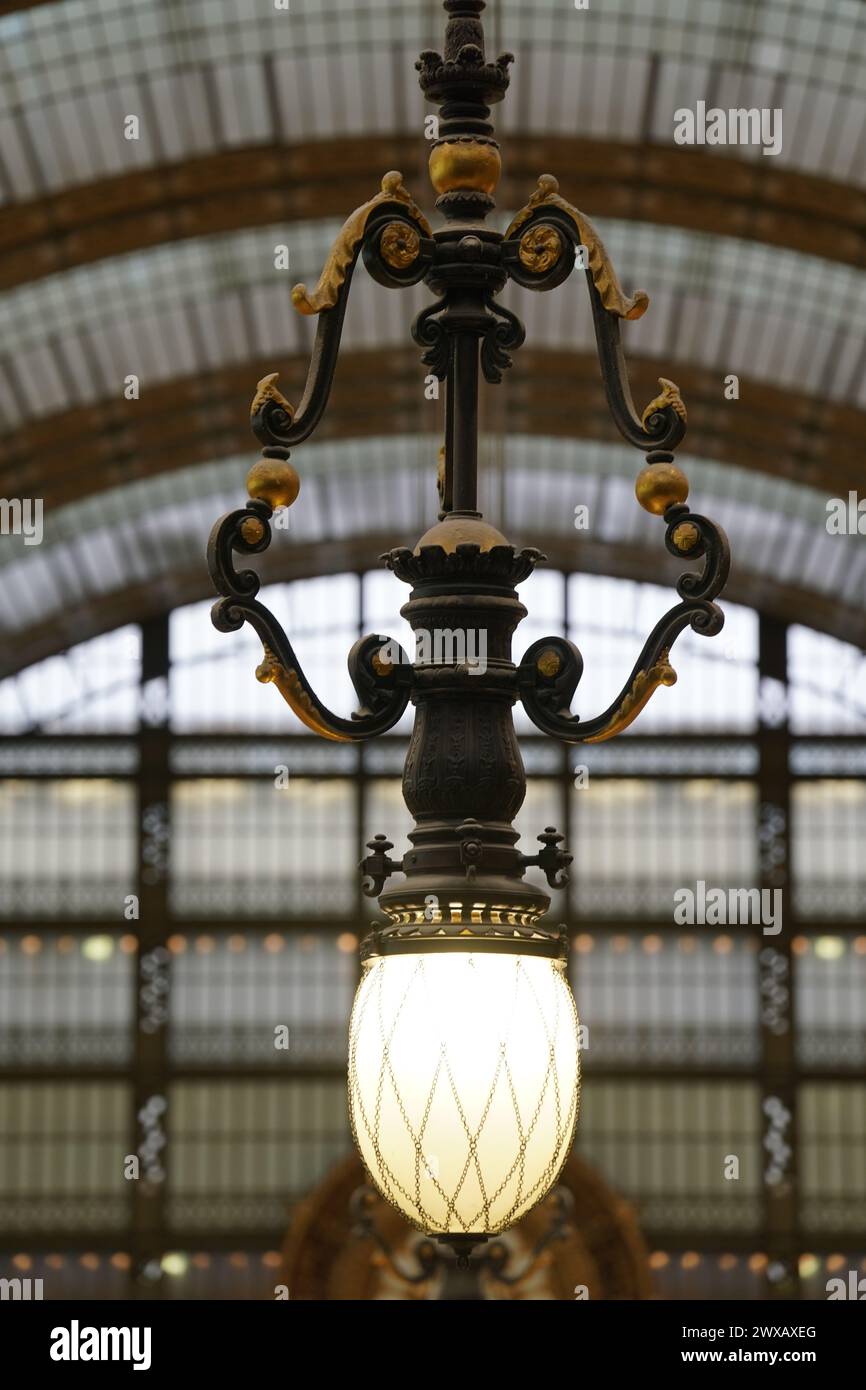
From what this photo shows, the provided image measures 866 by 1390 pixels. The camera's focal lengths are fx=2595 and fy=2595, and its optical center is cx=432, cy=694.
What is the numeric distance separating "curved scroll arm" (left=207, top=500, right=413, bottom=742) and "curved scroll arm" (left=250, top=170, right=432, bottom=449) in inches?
6.3

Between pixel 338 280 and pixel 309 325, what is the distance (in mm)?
27879

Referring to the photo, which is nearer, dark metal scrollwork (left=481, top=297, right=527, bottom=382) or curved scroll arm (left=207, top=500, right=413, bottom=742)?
curved scroll arm (left=207, top=500, right=413, bottom=742)

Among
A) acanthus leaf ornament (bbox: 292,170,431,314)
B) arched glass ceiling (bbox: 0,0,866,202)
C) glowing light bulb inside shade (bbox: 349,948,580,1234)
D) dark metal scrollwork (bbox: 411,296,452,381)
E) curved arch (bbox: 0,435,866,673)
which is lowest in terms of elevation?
glowing light bulb inside shade (bbox: 349,948,580,1234)

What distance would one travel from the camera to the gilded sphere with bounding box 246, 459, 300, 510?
14.4 feet

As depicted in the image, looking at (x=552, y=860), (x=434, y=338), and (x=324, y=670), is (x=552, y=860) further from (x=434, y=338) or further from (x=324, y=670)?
(x=324, y=670)

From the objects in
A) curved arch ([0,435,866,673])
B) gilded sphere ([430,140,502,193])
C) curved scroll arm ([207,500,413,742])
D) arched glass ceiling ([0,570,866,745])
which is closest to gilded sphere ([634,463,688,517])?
curved scroll arm ([207,500,413,742])

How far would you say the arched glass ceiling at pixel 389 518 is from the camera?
36.8 meters

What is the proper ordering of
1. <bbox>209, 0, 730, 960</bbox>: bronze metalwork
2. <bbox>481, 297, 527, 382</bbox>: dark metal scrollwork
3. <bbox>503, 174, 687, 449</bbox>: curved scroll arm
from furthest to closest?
<bbox>481, 297, 527, 382</bbox>: dark metal scrollwork
<bbox>503, 174, 687, 449</bbox>: curved scroll arm
<bbox>209, 0, 730, 960</bbox>: bronze metalwork

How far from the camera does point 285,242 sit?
30.0 meters

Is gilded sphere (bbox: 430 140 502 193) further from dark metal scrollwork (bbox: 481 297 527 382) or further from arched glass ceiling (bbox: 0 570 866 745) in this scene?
arched glass ceiling (bbox: 0 570 866 745)

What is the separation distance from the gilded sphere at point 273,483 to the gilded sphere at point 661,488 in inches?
23.3

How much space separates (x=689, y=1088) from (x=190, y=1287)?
763cm
